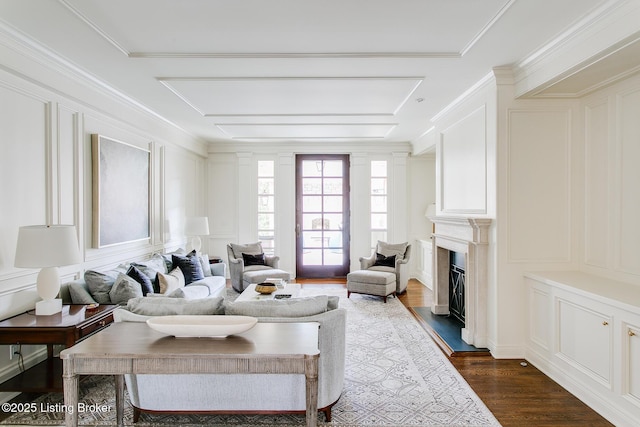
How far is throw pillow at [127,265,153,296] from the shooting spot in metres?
3.61

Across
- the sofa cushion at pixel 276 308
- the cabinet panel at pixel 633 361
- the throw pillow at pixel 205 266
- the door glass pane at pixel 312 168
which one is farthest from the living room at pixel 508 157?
the door glass pane at pixel 312 168

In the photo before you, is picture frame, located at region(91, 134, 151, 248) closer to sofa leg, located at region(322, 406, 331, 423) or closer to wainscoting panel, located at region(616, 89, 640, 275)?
sofa leg, located at region(322, 406, 331, 423)

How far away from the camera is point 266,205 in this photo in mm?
7172

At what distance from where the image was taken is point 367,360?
133 inches

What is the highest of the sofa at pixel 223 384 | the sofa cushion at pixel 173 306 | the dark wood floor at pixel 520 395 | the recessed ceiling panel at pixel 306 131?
the recessed ceiling panel at pixel 306 131

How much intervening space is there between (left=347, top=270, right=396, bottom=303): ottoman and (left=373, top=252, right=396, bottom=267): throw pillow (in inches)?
13.5

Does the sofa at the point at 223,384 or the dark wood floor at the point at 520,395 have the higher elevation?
the sofa at the point at 223,384

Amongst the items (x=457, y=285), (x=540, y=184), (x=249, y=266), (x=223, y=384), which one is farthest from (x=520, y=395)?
(x=249, y=266)

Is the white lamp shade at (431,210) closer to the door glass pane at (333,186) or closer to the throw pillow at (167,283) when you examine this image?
the door glass pane at (333,186)

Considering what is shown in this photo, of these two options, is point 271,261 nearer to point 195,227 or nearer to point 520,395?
point 195,227

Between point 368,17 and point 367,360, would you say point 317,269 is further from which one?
point 368,17

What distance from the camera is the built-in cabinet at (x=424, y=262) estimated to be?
644 cm

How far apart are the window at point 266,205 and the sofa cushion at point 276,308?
15.6ft

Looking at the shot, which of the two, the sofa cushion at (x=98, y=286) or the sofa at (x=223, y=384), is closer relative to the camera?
the sofa at (x=223, y=384)
